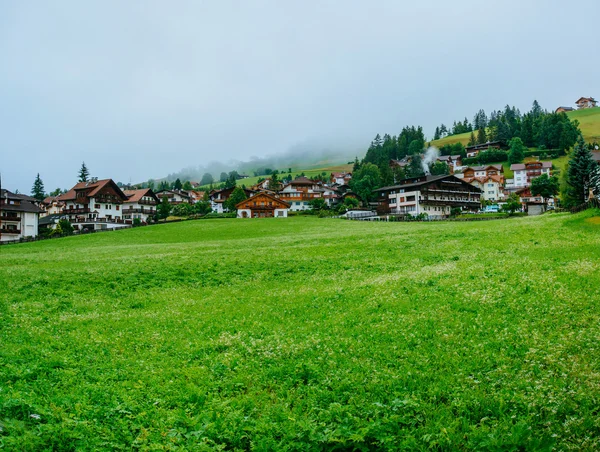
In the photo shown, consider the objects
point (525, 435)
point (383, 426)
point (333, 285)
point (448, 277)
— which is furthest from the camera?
point (333, 285)

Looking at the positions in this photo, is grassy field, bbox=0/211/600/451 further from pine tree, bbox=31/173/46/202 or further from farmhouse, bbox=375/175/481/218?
pine tree, bbox=31/173/46/202

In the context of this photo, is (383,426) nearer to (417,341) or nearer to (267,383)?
(267,383)

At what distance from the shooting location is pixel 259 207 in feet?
410

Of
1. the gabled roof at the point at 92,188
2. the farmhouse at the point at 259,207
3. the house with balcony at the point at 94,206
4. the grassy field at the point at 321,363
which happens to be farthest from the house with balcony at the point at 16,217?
the grassy field at the point at 321,363

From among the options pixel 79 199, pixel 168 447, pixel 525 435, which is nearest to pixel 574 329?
pixel 525 435

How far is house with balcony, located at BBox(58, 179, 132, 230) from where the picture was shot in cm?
11506

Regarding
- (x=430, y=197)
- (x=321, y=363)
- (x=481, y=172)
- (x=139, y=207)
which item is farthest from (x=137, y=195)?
(x=481, y=172)

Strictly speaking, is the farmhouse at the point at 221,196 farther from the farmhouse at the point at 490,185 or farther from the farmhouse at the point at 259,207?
the farmhouse at the point at 490,185

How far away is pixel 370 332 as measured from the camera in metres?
13.3

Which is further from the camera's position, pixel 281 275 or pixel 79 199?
pixel 79 199

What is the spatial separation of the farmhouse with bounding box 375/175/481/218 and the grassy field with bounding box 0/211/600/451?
317 feet

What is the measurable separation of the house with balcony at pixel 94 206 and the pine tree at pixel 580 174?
107m

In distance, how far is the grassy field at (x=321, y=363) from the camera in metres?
7.82

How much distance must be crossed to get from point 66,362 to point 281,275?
49.3 ft
